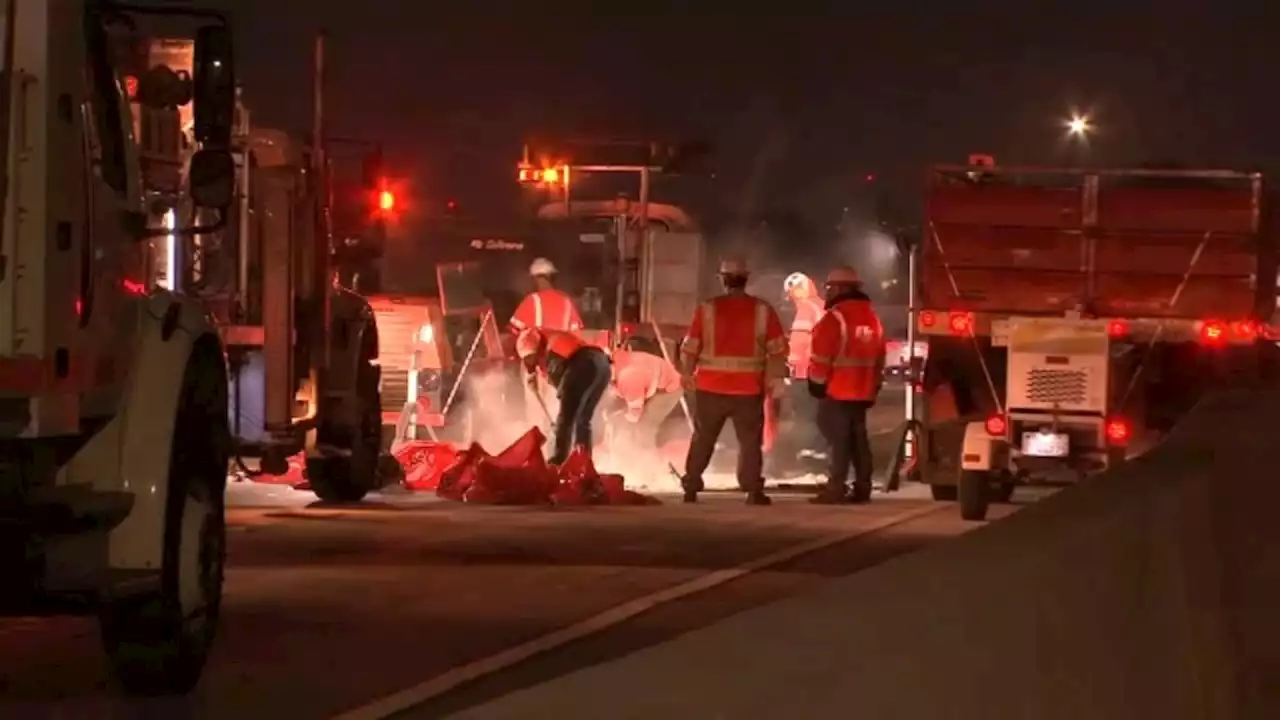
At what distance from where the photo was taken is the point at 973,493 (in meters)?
17.7

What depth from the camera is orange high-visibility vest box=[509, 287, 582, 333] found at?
2050 centimetres

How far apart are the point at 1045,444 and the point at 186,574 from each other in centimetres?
1006

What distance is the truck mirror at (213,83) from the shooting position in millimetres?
8742

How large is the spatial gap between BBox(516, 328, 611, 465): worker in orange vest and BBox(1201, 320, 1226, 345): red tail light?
4.92 metres

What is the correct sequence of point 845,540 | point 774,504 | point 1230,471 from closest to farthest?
point 1230,471
point 845,540
point 774,504

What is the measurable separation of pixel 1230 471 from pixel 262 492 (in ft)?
37.6

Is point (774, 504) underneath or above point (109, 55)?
underneath

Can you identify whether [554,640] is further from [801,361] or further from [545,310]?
[801,361]

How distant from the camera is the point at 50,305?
308 inches

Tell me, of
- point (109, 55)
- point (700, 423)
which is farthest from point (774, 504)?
point (109, 55)

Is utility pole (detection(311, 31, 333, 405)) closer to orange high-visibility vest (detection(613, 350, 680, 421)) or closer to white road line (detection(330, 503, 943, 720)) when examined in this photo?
white road line (detection(330, 503, 943, 720))

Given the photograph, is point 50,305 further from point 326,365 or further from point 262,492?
point 262,492

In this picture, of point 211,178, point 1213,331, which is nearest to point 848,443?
point 1213,331

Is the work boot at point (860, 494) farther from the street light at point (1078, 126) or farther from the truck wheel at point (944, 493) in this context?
the street light at point (1078, 126)
